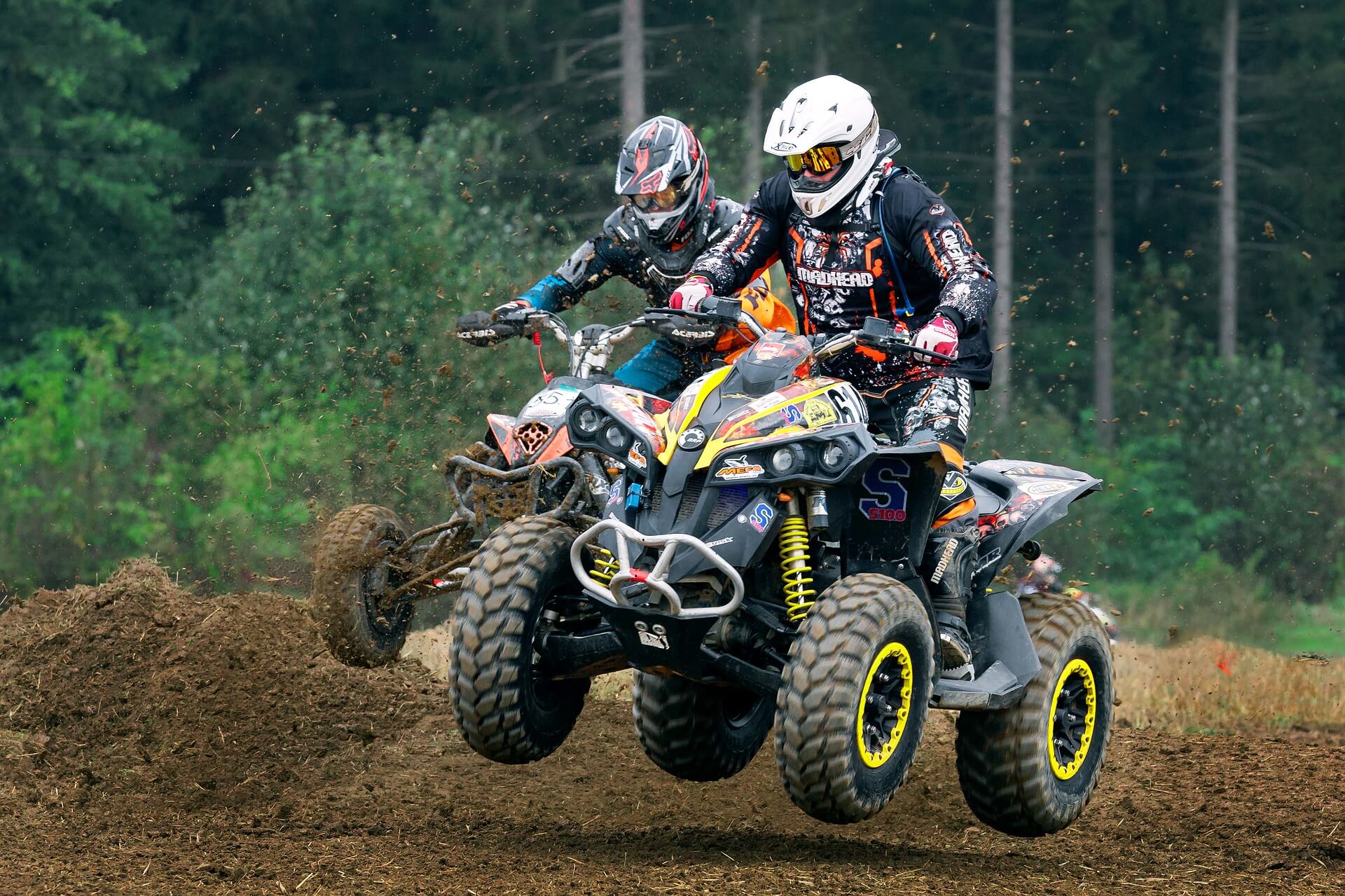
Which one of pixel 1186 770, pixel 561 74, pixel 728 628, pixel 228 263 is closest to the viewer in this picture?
pixel 728 628

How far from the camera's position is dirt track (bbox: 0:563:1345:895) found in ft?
20.0

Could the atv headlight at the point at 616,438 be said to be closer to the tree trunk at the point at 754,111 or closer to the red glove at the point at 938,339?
the red glove at the point at 938,339

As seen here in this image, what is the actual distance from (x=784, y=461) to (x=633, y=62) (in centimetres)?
1597

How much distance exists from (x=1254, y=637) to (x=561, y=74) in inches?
461

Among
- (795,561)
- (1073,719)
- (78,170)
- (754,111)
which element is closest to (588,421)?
(795,561)

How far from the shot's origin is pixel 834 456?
5844mm

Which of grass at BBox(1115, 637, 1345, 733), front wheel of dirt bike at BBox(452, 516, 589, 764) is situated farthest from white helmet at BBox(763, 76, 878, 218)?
grass at BBox(1115, 637, 1345, 733)

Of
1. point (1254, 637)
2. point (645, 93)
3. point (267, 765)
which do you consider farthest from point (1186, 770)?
point (645, 93)

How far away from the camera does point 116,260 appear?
23969 millimetres

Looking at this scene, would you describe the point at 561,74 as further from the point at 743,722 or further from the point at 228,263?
the point at 743,722

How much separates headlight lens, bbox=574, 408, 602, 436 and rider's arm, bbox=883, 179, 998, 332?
1.37m

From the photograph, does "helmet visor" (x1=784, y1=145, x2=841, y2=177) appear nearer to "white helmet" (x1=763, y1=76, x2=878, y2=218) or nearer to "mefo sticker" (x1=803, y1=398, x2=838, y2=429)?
"white helmet" (x1=763, y1=76, x2=878, y2=218)

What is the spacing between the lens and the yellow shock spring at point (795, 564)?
235 inches

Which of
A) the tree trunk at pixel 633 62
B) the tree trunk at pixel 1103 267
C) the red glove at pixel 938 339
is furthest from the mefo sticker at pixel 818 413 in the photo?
the tree trunk at pixel 1103 267
